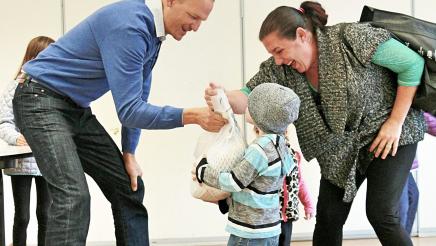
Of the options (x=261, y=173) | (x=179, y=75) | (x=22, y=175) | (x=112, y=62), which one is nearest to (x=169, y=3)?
(x=112, y=62)

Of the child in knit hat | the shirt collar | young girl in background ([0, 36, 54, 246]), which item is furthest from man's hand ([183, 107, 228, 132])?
young girl in background ([0, 36, 54, 246])

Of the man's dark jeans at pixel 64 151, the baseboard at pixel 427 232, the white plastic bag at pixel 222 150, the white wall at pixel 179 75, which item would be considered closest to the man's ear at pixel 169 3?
the white plastic bag at pixel 222 150

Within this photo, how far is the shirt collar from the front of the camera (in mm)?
1628

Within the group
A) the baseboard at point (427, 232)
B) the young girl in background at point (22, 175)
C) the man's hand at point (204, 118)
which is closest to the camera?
the man's hand at point (204, 118)

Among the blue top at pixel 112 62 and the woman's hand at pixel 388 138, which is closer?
the blue top at pixel 112 62

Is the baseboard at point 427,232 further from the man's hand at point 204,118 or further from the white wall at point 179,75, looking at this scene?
the man's hand at point 204,118

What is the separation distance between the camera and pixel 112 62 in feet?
5.04

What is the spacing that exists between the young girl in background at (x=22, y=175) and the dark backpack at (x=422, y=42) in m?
1.63

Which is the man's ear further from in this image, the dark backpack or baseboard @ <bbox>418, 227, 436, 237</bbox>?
baseboard @ <bbox>418, 227, 436, 237</bbox>

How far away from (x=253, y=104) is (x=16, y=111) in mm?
726

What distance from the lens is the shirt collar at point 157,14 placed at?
163 centimetres

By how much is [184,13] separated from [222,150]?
1.44 ft

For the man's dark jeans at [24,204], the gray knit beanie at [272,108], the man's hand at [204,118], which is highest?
the gray knit beanie at [272,108]

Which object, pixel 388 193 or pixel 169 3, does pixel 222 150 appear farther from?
pixel 388 193
